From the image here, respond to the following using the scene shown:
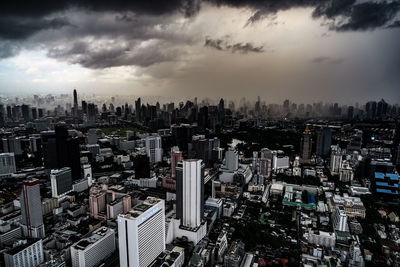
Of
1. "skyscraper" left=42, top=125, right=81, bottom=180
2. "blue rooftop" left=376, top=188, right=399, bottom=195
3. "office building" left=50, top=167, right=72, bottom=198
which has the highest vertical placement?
"skyscraper" left=42, top=125, right=81, bottom=180

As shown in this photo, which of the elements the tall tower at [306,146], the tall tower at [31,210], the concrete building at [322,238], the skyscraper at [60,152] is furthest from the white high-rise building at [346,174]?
the skyscraper at [60,152]

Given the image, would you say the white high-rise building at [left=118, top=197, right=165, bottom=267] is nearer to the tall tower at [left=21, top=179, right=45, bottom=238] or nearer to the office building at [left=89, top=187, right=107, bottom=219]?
the office building at [left=89, top=187, right=107, bottom=219]

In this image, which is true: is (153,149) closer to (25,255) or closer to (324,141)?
(25,255)

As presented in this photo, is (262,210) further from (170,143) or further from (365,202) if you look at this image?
(170,143)

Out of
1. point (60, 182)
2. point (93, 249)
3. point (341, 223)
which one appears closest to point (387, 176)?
point (341, 223)

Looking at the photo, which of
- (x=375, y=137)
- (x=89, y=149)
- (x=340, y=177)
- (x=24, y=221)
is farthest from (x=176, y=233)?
(x=375, y=137)

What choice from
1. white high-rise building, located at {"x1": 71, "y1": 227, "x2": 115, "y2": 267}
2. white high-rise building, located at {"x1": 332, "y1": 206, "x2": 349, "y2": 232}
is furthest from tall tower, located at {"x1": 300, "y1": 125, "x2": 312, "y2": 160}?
white high-rise building, located at {"x1": 71, "y1": 227, "x2": 115, "y2": 267}
